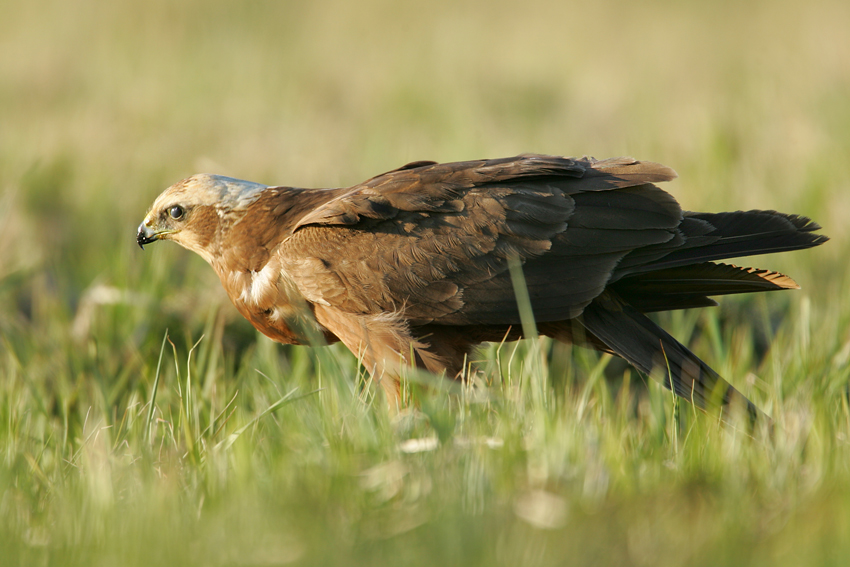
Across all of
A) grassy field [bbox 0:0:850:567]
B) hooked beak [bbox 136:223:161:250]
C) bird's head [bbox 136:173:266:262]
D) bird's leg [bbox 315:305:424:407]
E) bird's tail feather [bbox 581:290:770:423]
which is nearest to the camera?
grassy field [bbox 0:0:850:567]

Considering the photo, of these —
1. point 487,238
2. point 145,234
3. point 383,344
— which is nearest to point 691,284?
point 487,238

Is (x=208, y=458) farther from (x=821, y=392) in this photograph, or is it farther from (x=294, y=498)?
(x=821, y=392)

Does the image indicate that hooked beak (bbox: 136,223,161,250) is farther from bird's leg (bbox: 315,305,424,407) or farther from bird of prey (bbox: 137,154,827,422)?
bird's leg (bbox: 315,305,424,407)

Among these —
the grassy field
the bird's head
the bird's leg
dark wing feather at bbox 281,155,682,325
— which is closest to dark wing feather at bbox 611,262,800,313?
dark wing feather at bbox 281,155,682,325

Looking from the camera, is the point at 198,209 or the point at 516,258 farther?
the point at 198,209

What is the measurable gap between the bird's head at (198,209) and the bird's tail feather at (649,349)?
1900 mm

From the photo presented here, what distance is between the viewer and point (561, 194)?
12.3ft

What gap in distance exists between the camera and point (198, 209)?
4422 mm

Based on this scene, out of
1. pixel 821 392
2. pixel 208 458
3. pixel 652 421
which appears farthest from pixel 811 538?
pixel 208 458

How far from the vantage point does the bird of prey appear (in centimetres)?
367

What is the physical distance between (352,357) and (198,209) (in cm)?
119

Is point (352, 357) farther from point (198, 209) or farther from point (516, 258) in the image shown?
point (516, 258)

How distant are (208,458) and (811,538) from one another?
1890mm

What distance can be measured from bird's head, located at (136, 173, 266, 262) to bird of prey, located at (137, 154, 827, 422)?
590mm
